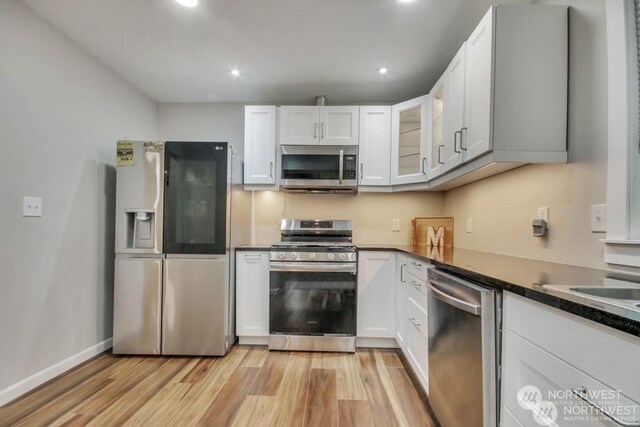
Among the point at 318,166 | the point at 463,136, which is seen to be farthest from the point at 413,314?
the point at 318,166

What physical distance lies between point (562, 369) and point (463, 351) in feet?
1.61

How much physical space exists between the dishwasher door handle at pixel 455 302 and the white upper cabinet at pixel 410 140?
1.39 m

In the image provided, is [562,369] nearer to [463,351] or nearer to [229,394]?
[463,351]

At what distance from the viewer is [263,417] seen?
5.43ft

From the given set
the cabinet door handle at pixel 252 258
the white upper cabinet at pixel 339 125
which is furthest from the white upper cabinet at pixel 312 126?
the cabinet door handle at pixel 252 258

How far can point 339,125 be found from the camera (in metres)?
2.87

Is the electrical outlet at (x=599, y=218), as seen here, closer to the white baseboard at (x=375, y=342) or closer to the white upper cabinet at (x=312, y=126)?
the white baseboard at (x=375, y=342)

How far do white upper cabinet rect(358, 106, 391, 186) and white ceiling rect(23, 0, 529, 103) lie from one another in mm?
267

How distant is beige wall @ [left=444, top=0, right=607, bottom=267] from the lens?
49.4 inches

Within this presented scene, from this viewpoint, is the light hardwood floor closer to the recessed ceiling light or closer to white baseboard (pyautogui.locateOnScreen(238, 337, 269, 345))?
white baseboard (pyautogui.locateOnScreen(238, 337, 269, 345))

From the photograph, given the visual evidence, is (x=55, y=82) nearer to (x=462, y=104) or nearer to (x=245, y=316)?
(x=245, y=316)

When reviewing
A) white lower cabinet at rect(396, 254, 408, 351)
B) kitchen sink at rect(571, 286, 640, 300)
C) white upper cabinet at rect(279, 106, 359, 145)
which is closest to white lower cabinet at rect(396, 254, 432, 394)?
white lower cabinet at rect(396, 254, 408, 351)

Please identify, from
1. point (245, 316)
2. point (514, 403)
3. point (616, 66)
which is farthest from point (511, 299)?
point (245, 316)

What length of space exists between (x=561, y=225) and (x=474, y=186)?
3.11ft
